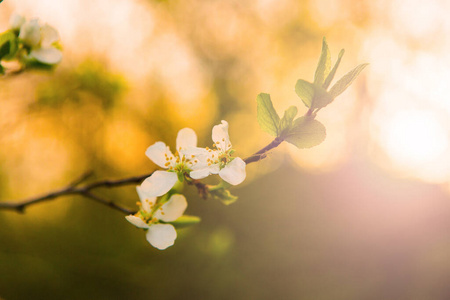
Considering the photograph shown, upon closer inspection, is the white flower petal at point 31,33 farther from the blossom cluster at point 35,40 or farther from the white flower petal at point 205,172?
the white flower petal at point 205,172

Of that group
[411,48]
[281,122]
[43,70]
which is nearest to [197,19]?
[411,48]

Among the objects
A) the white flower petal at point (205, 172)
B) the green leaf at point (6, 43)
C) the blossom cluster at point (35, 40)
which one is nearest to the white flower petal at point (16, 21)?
the blossom cluster at point (35, 40)

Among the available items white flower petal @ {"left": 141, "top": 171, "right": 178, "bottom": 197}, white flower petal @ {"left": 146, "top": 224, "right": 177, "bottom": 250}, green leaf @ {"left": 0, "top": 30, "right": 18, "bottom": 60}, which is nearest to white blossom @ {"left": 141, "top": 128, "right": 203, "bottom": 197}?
white flower petal @ {"left": 141, "top": 171, "right": 178, "bottom": 197}

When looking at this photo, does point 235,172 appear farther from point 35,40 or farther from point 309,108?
point 35,40

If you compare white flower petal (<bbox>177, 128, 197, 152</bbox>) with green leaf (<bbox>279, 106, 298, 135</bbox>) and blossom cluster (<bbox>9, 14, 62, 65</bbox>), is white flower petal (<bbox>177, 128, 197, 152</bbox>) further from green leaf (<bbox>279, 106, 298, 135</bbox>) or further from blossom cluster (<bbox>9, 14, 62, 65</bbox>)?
blossom cluster (<bbox>9, 14, 62, 65</bbox>)

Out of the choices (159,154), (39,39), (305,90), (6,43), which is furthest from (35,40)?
(305,90)

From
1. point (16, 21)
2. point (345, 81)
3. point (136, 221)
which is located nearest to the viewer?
point (345, 81)
